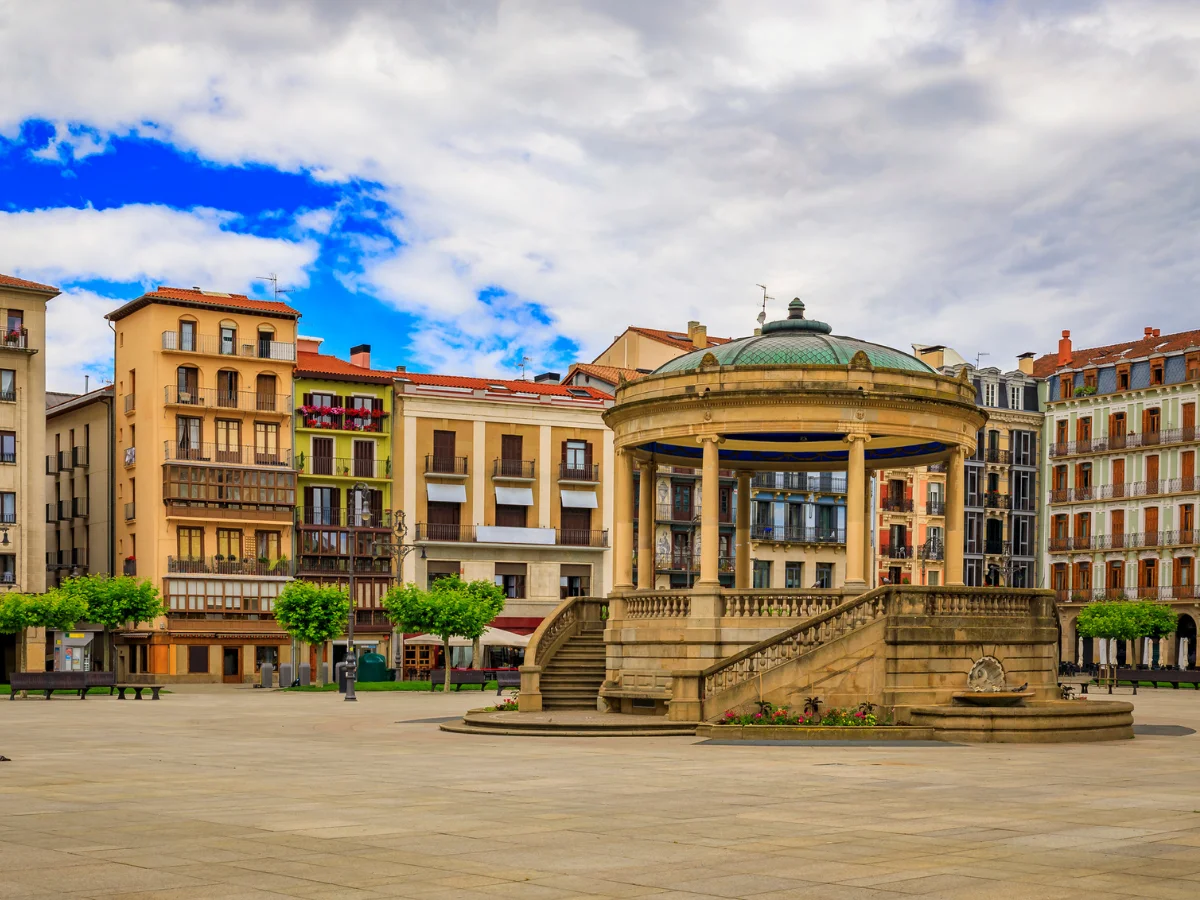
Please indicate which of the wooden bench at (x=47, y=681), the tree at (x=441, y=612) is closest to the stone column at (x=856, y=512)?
the wooden bench at (x=47, y=681)

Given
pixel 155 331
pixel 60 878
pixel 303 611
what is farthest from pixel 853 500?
pixel 155 331

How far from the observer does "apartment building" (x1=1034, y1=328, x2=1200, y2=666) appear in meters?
97.2

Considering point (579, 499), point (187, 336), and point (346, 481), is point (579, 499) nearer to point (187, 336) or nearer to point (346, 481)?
point (346, 481)

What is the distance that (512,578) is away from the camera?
90.4 m

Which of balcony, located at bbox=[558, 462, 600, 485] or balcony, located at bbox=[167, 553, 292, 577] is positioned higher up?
balcony, located at bbox=[558, 462, 600, 485]

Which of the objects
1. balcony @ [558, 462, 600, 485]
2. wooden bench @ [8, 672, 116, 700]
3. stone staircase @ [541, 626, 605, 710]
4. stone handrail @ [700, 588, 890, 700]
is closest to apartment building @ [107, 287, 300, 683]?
balcony @ [558, 462, 600, 485]

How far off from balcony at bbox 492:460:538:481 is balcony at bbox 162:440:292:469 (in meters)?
11.2

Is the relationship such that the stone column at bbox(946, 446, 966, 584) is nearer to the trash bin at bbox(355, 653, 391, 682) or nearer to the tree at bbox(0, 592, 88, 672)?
the trash bin at bbox(355, 653, 391, 682)

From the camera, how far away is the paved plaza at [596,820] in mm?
12484

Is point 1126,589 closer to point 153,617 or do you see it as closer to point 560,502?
point 560,502

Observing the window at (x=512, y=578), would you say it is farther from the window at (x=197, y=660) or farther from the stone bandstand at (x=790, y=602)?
the stone bandstand at (x=790, y=602)

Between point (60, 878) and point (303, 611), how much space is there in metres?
60.4

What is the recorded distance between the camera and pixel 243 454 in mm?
84812

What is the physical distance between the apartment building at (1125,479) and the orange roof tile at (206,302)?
50.8 meters
